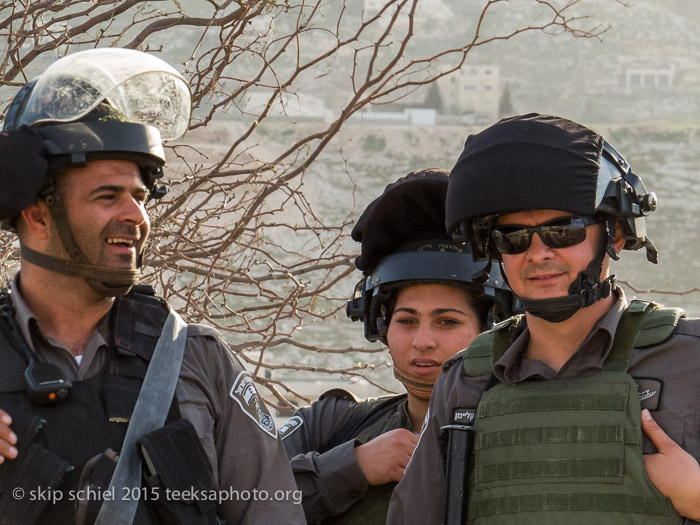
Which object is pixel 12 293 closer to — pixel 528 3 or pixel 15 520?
pixel 15 520

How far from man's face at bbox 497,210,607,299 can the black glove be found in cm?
147

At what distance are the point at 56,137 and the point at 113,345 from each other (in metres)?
0.67

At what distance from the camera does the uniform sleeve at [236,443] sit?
2986 millimetres

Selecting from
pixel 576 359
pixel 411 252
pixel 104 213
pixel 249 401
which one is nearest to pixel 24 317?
pixel 104 213

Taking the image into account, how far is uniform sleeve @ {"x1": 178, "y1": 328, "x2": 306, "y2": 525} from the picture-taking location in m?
2.99

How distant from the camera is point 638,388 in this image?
9.61ft

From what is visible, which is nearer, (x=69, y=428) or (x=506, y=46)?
(x=69, y=428)

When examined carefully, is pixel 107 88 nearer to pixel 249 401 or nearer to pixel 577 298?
pixel 249 401

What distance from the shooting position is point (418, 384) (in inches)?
161

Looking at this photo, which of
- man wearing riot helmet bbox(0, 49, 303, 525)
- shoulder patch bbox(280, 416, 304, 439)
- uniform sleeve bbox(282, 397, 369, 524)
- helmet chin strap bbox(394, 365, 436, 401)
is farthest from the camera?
shoulder patch bbox(280, 416, 304, 439)

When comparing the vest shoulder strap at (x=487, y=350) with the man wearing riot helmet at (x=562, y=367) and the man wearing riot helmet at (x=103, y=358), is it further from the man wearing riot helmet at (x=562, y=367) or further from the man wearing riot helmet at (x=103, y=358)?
the man wearing riot helmet at (x=103, y=358)

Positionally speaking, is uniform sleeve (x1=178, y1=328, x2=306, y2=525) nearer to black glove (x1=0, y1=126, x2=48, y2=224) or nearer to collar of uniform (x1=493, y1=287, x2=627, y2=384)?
black glove (x1=0, y1=126, x2=48, y2=224)

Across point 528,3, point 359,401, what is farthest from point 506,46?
point 359,401

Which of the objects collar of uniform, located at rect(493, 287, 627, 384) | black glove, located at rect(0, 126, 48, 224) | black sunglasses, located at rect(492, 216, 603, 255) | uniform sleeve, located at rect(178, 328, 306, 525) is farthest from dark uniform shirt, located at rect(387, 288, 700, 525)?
black glove, located at rect(0, 126, 48, 224)
